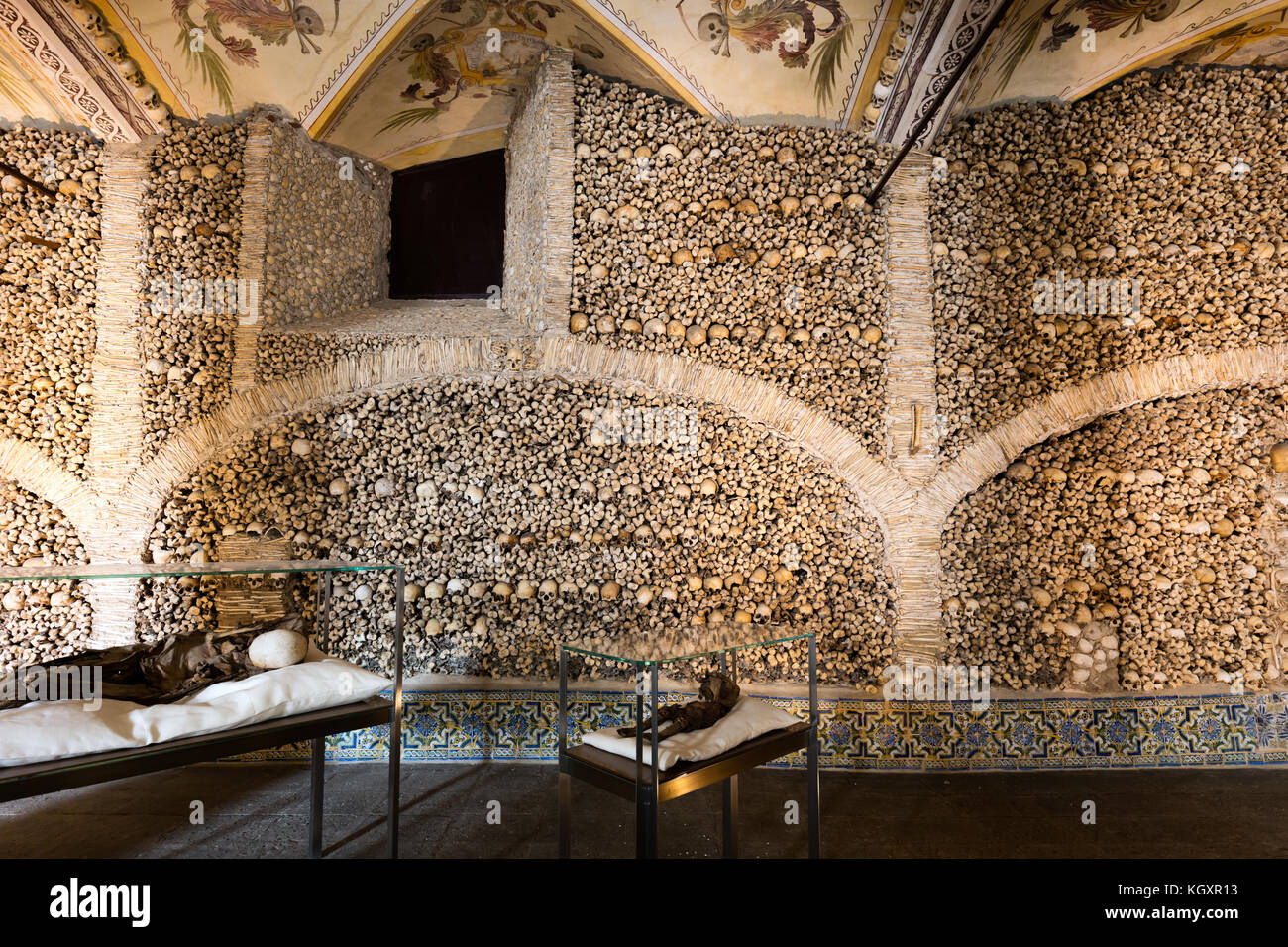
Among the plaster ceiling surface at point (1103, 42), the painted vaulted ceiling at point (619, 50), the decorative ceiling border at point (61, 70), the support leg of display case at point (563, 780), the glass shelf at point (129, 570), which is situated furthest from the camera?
the plaster ceiling surface at point (1103, 42)

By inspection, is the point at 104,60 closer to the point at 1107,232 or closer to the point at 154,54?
the point at 154,54

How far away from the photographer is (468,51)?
445 cm

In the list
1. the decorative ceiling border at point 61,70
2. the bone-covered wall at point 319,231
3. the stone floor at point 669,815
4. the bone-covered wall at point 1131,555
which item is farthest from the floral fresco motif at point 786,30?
the stone floor at point 669,815

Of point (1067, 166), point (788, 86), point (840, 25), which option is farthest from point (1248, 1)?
point (788, 86)

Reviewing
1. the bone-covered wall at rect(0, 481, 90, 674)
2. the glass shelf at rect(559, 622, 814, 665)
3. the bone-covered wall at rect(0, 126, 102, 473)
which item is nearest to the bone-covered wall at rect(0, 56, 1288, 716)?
the bone-covered wall at rect(0, 126, 102, 473)

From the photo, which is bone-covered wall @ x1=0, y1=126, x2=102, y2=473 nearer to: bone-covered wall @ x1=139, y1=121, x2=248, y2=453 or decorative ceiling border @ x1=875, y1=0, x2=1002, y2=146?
bone-covered wall @ x1=139, y1=121, x2=248, y2=453

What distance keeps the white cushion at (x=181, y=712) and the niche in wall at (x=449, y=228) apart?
10.3 ft

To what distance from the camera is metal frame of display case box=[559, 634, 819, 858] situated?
229 centimetres

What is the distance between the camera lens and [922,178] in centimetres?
439

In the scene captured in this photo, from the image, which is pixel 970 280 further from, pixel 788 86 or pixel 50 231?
pixel 50 231

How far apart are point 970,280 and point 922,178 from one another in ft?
2.34

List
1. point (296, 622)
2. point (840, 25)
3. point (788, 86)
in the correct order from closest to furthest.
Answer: point (296, 622) → point (840, 25) → point (788, 86)

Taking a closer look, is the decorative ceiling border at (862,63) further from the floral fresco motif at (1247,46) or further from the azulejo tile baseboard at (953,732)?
the azulejo tile baseboard at (953,732)

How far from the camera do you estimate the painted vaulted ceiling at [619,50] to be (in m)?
3.94
